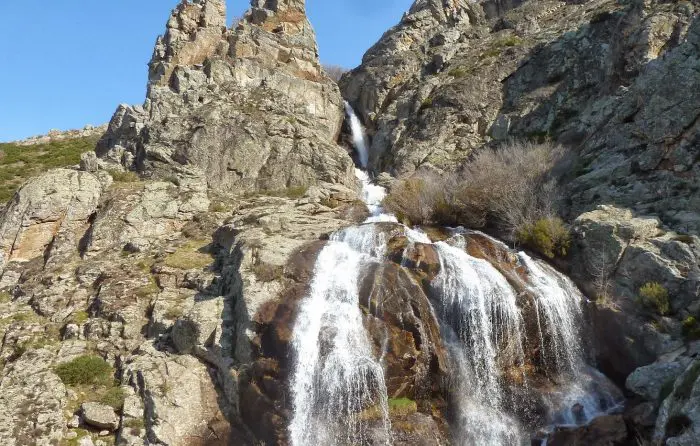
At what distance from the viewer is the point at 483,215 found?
26.4 m

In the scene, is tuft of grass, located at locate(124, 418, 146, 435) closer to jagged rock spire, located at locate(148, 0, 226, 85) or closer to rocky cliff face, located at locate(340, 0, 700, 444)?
rocky cliff face, located at locate(340, 0, 700, 444)

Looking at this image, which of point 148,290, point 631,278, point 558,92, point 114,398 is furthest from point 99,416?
point 558,92

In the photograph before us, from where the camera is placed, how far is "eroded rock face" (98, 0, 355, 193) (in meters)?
33.5

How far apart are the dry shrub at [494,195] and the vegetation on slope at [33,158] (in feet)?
116

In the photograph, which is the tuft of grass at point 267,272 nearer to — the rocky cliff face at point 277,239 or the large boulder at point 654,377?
the rocky cliff face at point 277,239

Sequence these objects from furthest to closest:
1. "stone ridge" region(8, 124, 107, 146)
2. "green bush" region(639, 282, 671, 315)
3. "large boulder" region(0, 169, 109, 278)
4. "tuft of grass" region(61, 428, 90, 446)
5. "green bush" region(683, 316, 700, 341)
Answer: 1. "stone ridge" region(8, 124, 107, 146)
2. "large boulder" region(0, 169, 109, 278)
3. "green bush" region(639, 282, 671, 315)
4. "green bush" region(683, 316, 700, 341)
5. "tuft of grass" region(61, 428, 90, 446)

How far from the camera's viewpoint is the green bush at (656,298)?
16.8m

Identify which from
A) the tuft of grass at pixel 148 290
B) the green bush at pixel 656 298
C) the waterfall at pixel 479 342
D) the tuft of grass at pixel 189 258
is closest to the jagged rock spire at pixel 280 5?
the tuft of grass at pixel 189 258

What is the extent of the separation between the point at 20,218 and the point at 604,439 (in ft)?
92.1

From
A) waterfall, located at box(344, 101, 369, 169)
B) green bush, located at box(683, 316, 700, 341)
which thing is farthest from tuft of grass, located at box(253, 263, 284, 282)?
waterfall, located at box(344, 101, 369, 169)

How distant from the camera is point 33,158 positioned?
53281 millimetres

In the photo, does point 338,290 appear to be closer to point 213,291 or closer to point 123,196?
point 213,291

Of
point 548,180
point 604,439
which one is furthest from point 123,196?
point 604,439

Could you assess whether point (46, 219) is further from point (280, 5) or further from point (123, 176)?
point (280, 5)
